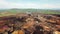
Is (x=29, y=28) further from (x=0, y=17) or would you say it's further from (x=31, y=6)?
(x=0, y=17)

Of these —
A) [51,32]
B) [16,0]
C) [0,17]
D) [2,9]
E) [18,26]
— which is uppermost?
[16,0]

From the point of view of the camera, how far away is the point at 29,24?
2480 mm

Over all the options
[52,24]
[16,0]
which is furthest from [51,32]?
[16,0]

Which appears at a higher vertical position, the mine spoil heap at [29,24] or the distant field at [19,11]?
the distant field at [19,11]

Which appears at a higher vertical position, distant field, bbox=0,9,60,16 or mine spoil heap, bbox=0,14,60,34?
distant field, bbox=0,9,60,16

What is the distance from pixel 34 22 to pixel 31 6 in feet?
1.19

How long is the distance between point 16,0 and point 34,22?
0.63m

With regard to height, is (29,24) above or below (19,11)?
below

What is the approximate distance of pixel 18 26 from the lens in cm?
245

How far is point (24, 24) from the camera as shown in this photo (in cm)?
248

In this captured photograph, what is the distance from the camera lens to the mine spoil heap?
2.43m

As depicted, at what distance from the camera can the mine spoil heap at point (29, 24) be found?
7.99ft

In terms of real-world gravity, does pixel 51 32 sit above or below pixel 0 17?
below

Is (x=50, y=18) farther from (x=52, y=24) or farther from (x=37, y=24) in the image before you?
(x=37, y=24)
